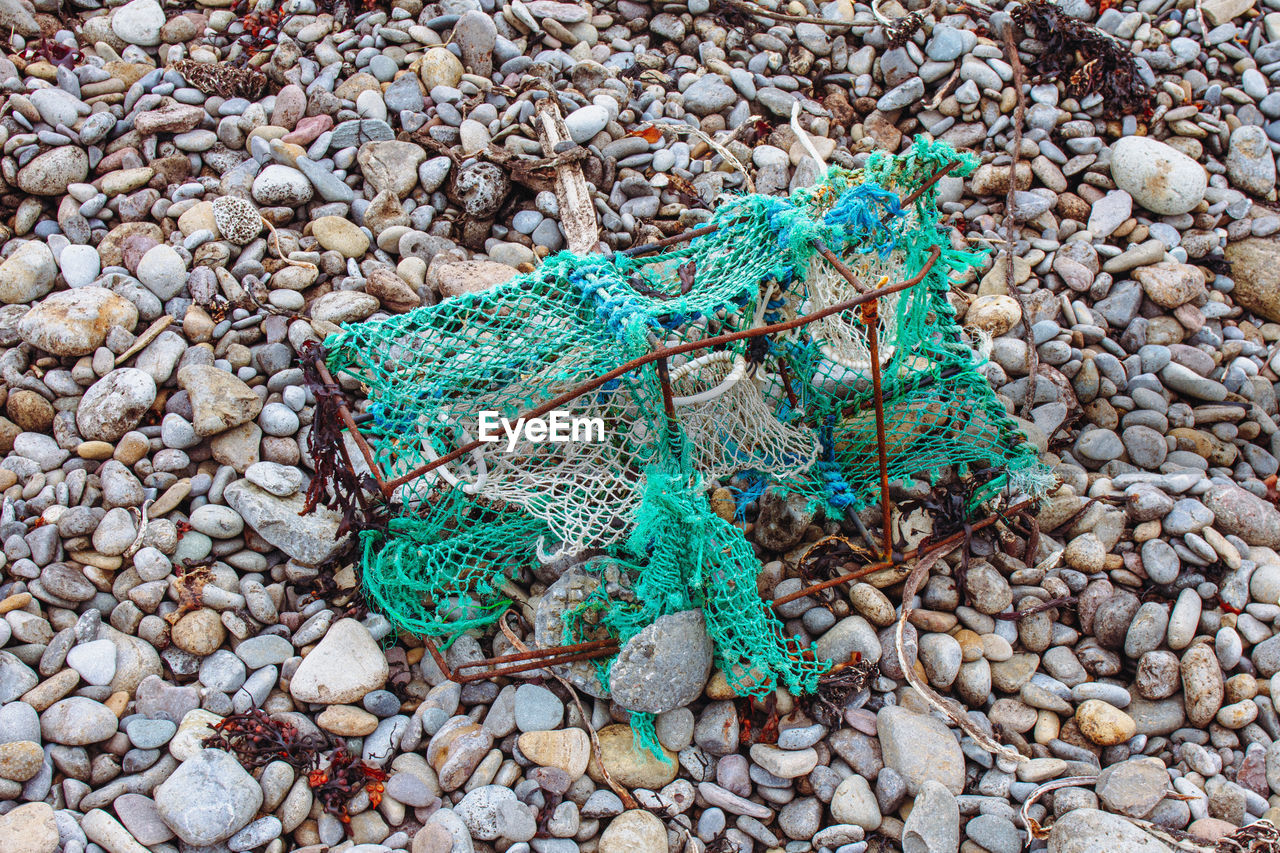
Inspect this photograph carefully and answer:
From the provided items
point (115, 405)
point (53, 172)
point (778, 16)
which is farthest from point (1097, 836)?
point (53, 172)

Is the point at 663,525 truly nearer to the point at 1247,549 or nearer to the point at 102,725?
the point at 102,725

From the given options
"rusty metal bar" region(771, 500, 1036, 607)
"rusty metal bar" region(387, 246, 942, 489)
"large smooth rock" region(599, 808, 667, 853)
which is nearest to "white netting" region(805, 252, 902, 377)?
"rusty metal bar" region(387, 246, 942, 489)

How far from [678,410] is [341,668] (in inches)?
58.2

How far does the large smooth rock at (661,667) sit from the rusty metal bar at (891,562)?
1.13 feet

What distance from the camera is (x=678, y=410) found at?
125 inches

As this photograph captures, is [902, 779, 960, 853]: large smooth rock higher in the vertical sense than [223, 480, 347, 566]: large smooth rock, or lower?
lower

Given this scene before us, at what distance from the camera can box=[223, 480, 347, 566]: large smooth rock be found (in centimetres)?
327

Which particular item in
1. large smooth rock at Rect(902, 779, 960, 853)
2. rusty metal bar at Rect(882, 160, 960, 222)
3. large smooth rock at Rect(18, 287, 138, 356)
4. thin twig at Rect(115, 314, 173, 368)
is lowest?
large smooth rock at Rect(902, 779, 960, 853)

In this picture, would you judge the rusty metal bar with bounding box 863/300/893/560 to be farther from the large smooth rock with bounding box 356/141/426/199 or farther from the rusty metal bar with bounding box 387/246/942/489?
the large smooth rock with bounding box 356/141/426/199

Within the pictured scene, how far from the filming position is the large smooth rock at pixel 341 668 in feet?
9.73

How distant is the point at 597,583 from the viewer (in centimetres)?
316

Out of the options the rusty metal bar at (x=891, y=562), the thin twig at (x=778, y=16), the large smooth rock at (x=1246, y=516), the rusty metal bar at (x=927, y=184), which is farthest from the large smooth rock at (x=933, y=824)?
the thin twig at (x=778, y=16)

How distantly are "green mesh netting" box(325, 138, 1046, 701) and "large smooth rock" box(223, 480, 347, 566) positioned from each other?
21 cm

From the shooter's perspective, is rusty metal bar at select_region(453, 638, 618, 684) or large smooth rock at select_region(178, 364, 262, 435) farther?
large smooth rock at select_region(178, 364, 262, 435)
